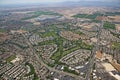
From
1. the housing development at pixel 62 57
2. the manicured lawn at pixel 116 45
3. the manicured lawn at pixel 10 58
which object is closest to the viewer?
the housing development at pixel 62 57

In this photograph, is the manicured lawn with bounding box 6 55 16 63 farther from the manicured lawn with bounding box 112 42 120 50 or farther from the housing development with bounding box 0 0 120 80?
the manicured lawn with bounding box 112 42 120 50

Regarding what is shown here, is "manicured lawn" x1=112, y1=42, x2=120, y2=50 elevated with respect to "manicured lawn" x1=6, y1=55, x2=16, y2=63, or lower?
elevated

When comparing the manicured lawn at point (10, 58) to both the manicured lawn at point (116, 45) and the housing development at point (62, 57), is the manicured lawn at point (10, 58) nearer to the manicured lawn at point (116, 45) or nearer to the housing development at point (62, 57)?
the housing development at point (62, 57)

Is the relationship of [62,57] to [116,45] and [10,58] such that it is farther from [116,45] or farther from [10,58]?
[116,45]

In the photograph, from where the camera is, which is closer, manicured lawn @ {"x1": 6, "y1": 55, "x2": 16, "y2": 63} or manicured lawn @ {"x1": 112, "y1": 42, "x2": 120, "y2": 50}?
manicured lawn @ {"x1": 6, "y1": 55, "x2": 16, "y2": 63}

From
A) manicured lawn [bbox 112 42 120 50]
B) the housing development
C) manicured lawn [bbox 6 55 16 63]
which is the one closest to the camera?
the housing development

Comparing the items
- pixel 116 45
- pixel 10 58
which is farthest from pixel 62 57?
pixel 116 45

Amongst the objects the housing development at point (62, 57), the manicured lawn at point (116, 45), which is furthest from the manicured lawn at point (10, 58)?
the manicured lawn at point (116, 45)

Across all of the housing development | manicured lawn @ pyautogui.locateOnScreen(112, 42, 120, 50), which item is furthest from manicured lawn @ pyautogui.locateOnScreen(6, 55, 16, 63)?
manicured lawn @ pyautogui.locateOnScreen(112, 42, 120, 50)

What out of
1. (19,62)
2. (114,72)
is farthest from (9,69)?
(114,72)

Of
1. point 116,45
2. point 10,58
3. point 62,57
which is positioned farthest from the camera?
point 116,45

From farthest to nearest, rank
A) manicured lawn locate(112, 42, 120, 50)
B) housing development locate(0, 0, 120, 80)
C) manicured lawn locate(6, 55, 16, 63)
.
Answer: manicured lawn locate(112, 42, 120, 50)
manicured lawn locate(6, 55, 16, 63)
housing development locate(0, 0, 120, 80)

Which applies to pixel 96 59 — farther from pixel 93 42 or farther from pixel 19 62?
pixel 19 62
